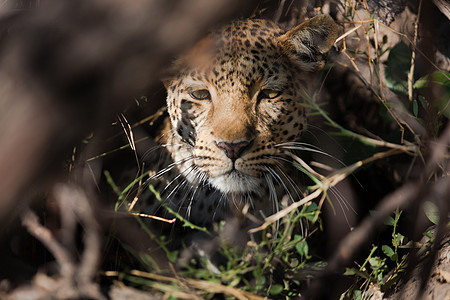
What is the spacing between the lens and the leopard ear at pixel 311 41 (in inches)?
116

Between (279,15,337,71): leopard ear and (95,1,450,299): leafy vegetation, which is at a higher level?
(279,15,337,71): leopard ear

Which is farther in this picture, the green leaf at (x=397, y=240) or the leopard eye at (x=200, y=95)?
the leopard eye at (x=200, y=95)

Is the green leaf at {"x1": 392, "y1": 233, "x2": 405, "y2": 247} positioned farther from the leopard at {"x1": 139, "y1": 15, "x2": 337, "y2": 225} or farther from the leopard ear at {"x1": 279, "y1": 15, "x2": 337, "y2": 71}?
the leopard ear at {"x1": 279, "y1": 15, "x2": 337, "y2": 71}

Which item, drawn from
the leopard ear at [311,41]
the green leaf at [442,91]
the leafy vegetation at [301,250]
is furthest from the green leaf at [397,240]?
the leopard ear at [311,41]

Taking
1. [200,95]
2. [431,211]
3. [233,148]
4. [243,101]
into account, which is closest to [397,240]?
[431,211]

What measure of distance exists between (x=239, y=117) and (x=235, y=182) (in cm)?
39

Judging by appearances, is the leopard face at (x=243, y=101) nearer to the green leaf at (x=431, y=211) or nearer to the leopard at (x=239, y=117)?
the leopard at (x=239, y=117)

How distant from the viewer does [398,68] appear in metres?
3.41

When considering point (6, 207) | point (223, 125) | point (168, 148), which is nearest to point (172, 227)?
point (168, 148)

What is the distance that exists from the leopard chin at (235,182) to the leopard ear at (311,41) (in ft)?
2.78

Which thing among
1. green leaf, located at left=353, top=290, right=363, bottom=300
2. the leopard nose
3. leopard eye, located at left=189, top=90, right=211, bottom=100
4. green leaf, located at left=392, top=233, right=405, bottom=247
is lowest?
green leaf, located at left=353, top=290, right=363, bottom=300

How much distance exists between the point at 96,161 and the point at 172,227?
0.69 meters

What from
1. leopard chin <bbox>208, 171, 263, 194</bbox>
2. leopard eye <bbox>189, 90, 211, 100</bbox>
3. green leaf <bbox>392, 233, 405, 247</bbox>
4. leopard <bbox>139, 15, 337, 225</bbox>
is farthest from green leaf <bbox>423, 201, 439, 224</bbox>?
leopard eye <bbox>189, 90, 211, 100</bbox>

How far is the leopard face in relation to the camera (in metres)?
2.80
